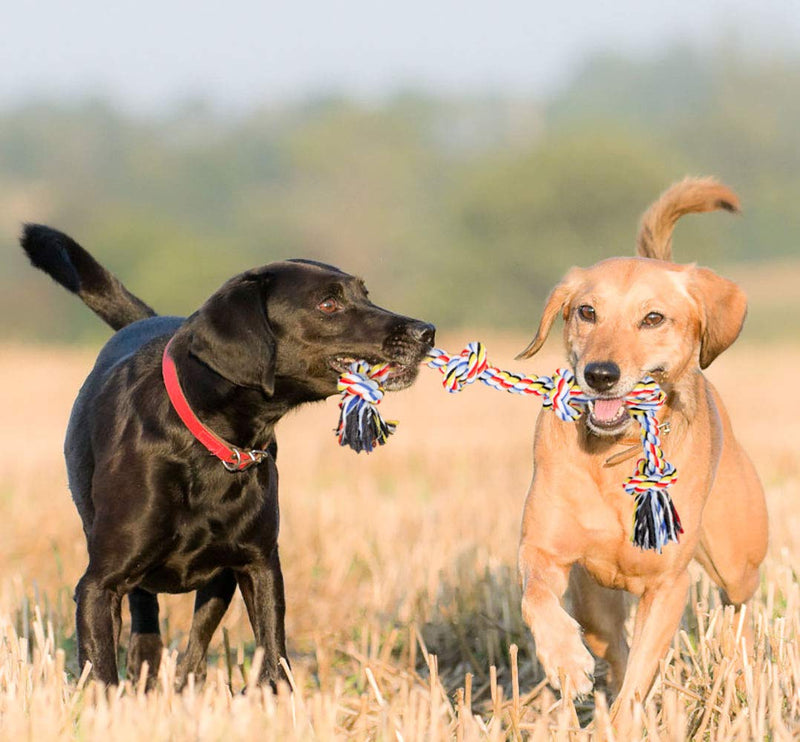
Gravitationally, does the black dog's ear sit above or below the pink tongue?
above

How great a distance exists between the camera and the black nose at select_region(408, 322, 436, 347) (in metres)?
4.66

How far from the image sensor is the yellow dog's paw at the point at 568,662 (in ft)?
13.9

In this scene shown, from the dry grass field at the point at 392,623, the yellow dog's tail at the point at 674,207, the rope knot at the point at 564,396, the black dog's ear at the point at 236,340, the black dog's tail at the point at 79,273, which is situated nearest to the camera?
the dry grass field at the point at 392,623

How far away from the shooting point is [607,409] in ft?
15.3

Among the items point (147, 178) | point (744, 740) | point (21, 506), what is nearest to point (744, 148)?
point (147, 178)

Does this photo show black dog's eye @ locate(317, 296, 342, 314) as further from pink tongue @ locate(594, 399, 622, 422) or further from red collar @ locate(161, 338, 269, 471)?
pink tongue @ locate(594, 399, 622, 422)

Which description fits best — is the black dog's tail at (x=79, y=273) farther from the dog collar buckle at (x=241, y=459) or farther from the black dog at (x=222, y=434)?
the dog collar buckle at (x=241, y=459)

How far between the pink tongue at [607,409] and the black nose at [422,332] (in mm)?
667

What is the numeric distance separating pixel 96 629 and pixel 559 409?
1.85 meters

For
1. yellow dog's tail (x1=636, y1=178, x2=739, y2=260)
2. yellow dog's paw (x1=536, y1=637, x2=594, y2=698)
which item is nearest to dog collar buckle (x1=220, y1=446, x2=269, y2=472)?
yellow dog's paw (x1=536, y1=637, x2=594, y2=698)

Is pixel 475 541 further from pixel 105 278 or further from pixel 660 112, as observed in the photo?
pixel 660 112

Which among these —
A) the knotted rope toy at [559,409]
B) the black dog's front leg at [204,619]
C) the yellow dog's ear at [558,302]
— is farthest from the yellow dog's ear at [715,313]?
the black dog's front leg at [204,619]

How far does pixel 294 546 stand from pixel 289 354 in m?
3.54

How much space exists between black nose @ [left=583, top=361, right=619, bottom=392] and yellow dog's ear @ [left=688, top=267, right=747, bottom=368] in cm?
57
